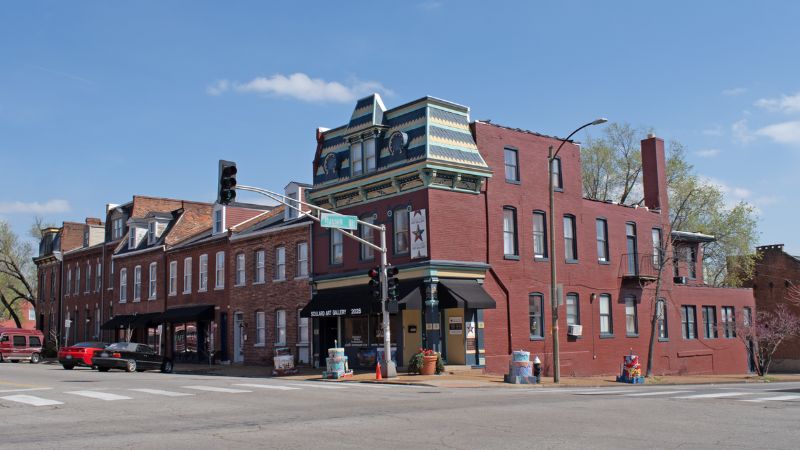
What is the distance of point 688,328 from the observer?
42.9 metres

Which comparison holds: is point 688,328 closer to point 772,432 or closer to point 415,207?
point 415,207

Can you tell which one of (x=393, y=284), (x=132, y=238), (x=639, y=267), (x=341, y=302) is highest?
(x=132, y=238)

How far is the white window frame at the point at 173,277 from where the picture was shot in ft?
156

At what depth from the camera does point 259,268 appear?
133 feet

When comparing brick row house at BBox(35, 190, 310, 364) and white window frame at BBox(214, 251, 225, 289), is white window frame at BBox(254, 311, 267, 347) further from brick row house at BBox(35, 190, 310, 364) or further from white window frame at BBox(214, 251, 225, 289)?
white window frame at BBox(214, 251, 225, 289)

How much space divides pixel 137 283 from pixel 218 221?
10.9 m

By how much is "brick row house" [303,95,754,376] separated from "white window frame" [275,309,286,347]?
11.1 ft

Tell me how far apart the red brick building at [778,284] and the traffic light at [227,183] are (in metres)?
46.1

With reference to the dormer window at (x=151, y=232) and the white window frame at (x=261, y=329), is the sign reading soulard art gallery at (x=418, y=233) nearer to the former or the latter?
the white window frame at (x=261, y=329)

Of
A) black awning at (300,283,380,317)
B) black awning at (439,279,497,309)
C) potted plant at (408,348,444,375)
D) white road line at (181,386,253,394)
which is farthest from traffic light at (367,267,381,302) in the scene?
white road line at (181,386,253,394)

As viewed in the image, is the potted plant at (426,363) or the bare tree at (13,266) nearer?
the potted plant at (426,363)

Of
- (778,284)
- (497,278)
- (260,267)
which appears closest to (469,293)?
(497,278)

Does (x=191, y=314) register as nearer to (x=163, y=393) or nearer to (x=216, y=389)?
(x=216, y=389)

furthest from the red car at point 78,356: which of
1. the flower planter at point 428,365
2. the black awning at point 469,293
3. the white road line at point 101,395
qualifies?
the white road line at point 101,395
